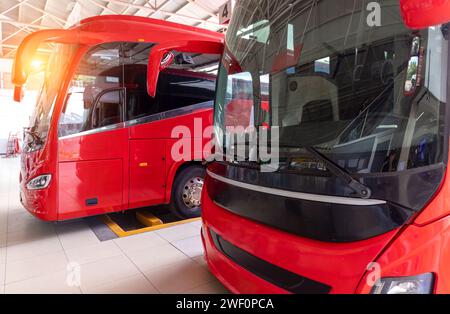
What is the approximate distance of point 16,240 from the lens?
3514 mm

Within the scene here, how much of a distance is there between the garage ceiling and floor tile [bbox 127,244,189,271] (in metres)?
7.78

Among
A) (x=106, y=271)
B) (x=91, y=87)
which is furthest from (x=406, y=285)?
(x=91, y=87)

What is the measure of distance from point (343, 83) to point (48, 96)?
3352mm

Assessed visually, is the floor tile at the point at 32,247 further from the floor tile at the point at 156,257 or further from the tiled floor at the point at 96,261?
the floor tile at the point at 156,257

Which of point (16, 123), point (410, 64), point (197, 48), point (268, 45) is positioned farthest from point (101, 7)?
point (410, 64)

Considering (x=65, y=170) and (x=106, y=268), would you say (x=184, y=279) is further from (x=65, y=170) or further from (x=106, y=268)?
(x=65, y=170)

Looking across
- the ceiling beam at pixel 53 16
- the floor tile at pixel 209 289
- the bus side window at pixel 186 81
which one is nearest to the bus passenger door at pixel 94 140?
the bus side window at pixel 186 81

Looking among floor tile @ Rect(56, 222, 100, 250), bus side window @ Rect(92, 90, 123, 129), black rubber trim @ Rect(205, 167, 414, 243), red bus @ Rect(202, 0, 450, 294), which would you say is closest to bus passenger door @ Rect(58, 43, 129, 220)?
bus side window @ Rect(92, 90, 123, 129)

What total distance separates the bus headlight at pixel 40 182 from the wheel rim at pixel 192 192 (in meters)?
1.67

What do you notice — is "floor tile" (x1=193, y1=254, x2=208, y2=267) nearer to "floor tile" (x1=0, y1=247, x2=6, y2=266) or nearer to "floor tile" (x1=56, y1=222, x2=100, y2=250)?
"floor tile" (x1=56, y1=222, x2=100, y2=250)

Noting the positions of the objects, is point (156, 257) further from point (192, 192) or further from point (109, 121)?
point (109, 121)

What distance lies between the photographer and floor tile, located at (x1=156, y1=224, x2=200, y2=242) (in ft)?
11.6

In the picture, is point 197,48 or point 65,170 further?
point 65,170
